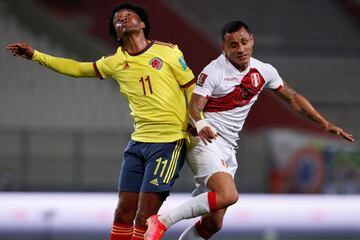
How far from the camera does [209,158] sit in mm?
6012

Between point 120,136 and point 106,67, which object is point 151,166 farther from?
point 120,136

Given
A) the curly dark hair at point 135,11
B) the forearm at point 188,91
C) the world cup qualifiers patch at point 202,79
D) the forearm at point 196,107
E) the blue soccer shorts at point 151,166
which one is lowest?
the blue soccer shorts at point 151,166

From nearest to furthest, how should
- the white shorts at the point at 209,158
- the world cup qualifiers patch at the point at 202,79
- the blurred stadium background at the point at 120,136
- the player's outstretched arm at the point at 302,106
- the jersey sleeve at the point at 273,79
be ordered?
the world cup qualifiers patch at the point at 202,79
the white shorts at the point at 209,158
the jersey sleeve at the point at 273,79
the player's outstretched arm at the point at 302,106
the blurred stadium background at the point at 120,136

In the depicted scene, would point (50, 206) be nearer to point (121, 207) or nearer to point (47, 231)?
point (47, 231)

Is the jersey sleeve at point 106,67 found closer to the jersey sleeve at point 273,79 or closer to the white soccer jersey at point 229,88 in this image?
the white soccer jersey at point 229,88

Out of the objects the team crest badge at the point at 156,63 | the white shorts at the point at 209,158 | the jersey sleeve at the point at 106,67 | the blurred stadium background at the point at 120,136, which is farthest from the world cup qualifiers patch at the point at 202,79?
the blurred stadium background at the point at 120,136

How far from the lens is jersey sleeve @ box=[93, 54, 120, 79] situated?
5973 millimetres

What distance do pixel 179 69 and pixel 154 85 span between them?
183mm

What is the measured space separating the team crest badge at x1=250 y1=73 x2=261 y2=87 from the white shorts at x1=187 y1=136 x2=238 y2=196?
408mm

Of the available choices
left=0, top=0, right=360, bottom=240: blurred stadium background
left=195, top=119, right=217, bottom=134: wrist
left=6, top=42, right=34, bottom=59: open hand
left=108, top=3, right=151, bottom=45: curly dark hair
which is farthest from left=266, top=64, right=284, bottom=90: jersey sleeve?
left=0, top=0, right=360, bottom=240: blurred stadium background

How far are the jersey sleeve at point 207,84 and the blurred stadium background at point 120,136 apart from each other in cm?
328

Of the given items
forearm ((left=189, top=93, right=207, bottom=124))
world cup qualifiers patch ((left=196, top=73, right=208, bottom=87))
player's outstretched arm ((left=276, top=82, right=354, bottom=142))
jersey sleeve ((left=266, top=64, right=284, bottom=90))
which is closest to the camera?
forearm ((left=189, top=93, right=207, bottom=124))

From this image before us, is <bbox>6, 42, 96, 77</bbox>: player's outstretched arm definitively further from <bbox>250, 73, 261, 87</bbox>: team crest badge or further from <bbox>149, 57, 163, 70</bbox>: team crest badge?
<bbox>250, 73, 261, 87</bbox>: team crest badge

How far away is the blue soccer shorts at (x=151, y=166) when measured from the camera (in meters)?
5.91
